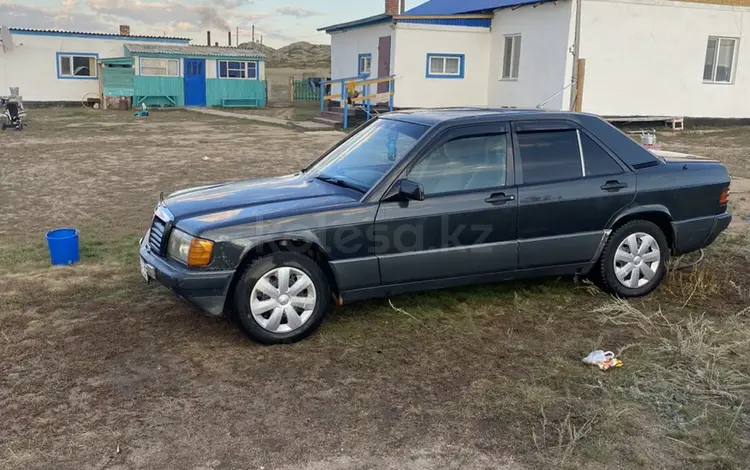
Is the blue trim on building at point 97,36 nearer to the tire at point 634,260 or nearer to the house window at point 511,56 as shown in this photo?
the house window at point 511,56

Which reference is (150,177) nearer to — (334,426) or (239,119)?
(334,426)

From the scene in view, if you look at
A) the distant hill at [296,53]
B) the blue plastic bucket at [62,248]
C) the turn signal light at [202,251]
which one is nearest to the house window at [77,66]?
the blue plastic bucket at [62,248]

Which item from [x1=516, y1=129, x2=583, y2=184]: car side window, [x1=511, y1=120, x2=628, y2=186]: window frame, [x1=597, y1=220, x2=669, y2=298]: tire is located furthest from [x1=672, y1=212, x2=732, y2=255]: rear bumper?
[x1=516, y1=129, x2=583, y2=184]: car side window

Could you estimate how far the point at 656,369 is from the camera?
4359 millimetres

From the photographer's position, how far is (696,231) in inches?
230

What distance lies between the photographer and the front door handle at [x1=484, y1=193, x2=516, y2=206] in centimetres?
511

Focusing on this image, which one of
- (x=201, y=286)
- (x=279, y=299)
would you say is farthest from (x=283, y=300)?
(x=201, y=286)

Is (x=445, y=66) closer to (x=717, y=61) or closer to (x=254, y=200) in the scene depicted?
(x=717, y=61)

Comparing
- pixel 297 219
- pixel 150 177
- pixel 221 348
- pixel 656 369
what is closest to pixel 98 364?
pixel 221 348

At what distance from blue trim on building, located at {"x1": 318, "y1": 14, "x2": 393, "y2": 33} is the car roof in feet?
56.8

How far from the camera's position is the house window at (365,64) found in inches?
978

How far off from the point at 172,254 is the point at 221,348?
2.38 ft

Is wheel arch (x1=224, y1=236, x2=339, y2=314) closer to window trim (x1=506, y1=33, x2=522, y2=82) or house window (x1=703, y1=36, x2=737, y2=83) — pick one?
window trim (x1=506, y1=33, x2=522, y2=82)

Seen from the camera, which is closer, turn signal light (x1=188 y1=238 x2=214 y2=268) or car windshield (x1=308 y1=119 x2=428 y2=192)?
turn signal light (x1=188 y1=238 x2=214 y2=268)
